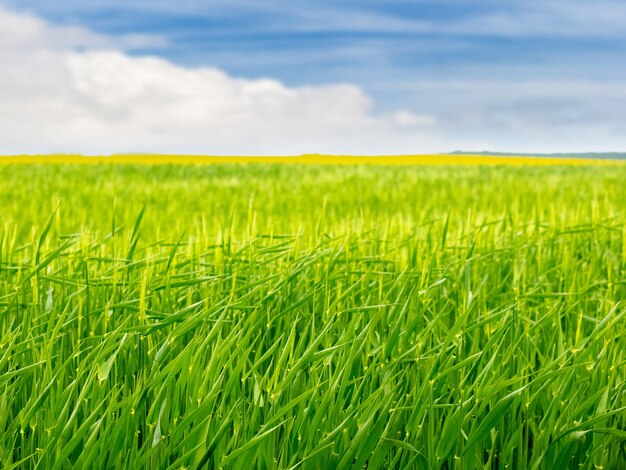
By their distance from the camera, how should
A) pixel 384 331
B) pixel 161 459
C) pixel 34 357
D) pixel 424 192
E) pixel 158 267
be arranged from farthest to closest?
pixel 424 192
pixel 158 267
pixel 384 331
pixel 34 357
pixel 161 459

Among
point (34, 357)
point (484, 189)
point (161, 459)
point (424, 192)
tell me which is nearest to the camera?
point (161, 459)

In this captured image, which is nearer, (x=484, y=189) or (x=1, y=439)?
(x=1, y=439)

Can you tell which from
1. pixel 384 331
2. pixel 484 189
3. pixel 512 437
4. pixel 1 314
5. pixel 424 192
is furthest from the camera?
pixel 484 189

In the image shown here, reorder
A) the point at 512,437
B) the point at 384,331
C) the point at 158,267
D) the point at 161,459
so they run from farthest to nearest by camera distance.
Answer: the point at 158,267 < the point at 384,331 < the point at 512,437 < the point at 161,459

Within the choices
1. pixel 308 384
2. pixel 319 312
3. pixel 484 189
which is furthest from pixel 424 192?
pixel 308 384

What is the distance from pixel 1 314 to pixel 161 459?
0.89 meters

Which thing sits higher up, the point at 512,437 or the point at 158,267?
the point at 158,267

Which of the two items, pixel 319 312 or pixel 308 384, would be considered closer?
Answer: pixel 308 384

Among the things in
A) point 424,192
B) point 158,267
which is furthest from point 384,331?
point 424,192

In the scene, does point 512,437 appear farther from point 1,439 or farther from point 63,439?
point 1,439

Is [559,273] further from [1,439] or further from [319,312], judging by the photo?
[1,439]

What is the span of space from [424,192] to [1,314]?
634 cm

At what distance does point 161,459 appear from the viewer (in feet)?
3.48

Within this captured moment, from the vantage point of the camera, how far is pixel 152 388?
3.92 ft
